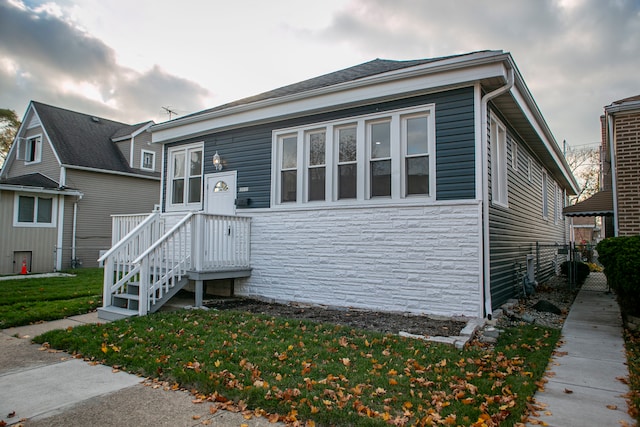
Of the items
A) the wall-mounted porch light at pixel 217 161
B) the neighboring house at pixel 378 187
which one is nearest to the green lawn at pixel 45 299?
the neighboring house at pixel 378 187

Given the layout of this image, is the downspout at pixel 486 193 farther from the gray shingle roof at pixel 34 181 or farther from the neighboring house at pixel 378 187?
the gray shingle roof at pixel 34 181

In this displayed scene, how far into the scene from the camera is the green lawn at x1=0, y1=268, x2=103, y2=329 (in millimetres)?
6340

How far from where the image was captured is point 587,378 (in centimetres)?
374

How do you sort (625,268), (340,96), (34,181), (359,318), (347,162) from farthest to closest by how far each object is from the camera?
1. (34,181)
2. (347,162)
3. (340,96)
4. (359,318)
5. (625,268)

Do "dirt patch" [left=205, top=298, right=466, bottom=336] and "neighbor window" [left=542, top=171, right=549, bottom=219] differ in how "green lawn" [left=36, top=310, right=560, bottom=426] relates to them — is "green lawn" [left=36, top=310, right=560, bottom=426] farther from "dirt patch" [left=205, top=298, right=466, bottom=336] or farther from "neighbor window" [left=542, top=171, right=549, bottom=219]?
"neighbor window" [left=542, top=171, right=549, bottom=219]

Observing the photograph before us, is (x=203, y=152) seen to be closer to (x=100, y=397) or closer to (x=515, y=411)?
(x=100, y=397)

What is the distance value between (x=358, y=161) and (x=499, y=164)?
9.34 ft

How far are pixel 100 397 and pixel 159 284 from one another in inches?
131

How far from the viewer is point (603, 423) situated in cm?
283

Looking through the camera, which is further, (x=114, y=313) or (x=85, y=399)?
(x=114, y=313)

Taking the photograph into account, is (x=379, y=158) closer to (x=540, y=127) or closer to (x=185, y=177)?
(x=540, y=127)

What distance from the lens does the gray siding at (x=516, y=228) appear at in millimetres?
6848

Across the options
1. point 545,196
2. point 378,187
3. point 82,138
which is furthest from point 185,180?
point 82,138

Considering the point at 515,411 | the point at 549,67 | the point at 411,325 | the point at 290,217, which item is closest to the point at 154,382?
the point at 515,411
